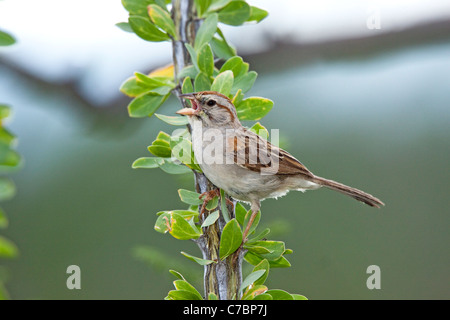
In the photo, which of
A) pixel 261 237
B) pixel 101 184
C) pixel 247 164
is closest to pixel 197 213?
pixel 261 237

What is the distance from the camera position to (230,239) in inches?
36.4

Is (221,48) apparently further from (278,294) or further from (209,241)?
(278,294)

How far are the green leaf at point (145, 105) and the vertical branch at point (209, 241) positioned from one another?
6 cm

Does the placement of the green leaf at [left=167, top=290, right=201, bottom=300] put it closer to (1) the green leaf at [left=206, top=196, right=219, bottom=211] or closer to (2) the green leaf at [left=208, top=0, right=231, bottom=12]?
(1) the green leaf at [left=206, top=196, right=219, bottom=211]

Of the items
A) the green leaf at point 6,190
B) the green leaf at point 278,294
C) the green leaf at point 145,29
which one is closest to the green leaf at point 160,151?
the green leaf at point 145,29

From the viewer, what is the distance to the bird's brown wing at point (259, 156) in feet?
5.14

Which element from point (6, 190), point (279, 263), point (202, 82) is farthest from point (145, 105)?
point (6, 190)

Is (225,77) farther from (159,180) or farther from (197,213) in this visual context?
(159,180)

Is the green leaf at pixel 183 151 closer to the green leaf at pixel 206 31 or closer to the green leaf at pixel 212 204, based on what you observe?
the green leaf at pixel 212 204

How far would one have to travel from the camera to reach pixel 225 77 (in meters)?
1.05

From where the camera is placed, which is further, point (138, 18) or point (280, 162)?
point (280, 162)

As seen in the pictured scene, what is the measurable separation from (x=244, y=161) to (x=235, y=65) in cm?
53
